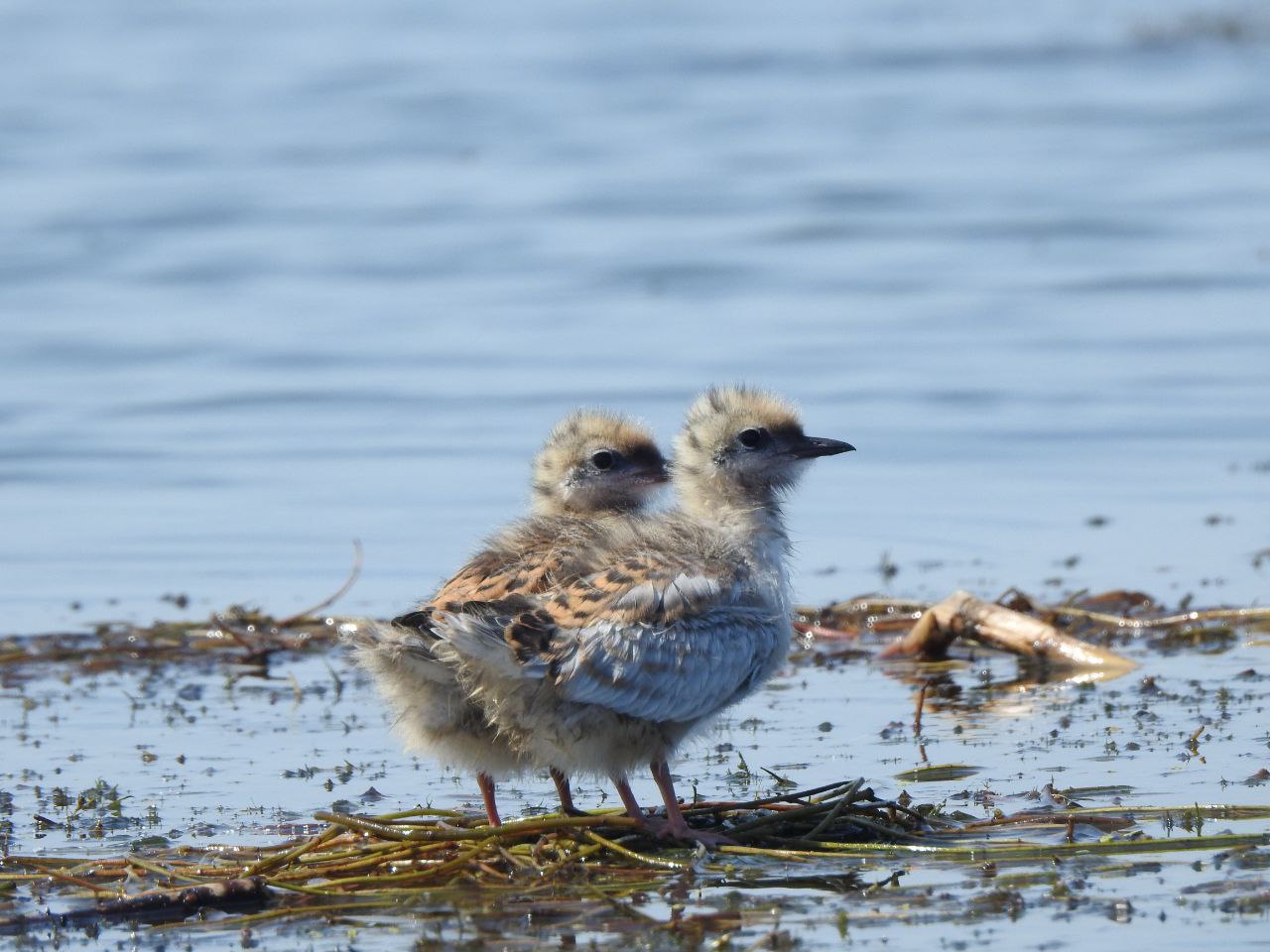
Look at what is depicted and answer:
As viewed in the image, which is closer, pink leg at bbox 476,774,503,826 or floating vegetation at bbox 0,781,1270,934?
floating vegetation at bbox 0,781,1270,934

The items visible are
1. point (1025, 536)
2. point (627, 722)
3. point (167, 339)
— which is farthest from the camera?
point (167, 339)

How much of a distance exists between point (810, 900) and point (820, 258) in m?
13.4

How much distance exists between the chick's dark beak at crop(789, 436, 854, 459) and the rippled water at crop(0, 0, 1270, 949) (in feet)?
3.48

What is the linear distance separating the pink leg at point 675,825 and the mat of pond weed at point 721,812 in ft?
0.18

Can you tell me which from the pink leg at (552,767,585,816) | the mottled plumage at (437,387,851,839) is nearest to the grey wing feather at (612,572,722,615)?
the mottled plumage at (437,387,851,839)

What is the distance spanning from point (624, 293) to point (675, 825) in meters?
11.6

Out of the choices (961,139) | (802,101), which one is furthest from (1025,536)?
(802,101)

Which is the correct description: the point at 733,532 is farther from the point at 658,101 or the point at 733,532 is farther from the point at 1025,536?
the point at 658,101

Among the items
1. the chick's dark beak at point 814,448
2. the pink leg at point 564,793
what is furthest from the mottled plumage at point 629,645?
the chick's dark beak at point 814,448

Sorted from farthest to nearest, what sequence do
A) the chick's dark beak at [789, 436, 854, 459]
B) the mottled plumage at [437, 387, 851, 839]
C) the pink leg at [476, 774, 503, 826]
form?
the chick's dark beak at [789, 436, 854, 459] < the pink leg at [476, 774, 503, 826] < the mottled plumage at [437, 387, 851, 839]

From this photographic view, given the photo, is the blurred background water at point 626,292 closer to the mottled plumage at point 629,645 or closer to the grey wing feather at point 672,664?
the mottled plumage at point 629,645

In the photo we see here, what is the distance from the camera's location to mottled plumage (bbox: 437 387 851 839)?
6.71 metres

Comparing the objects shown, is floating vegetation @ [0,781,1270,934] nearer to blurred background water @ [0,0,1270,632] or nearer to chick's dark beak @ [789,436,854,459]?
chick's dark beak @ [789,436,854,459]

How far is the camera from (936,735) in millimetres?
8352
